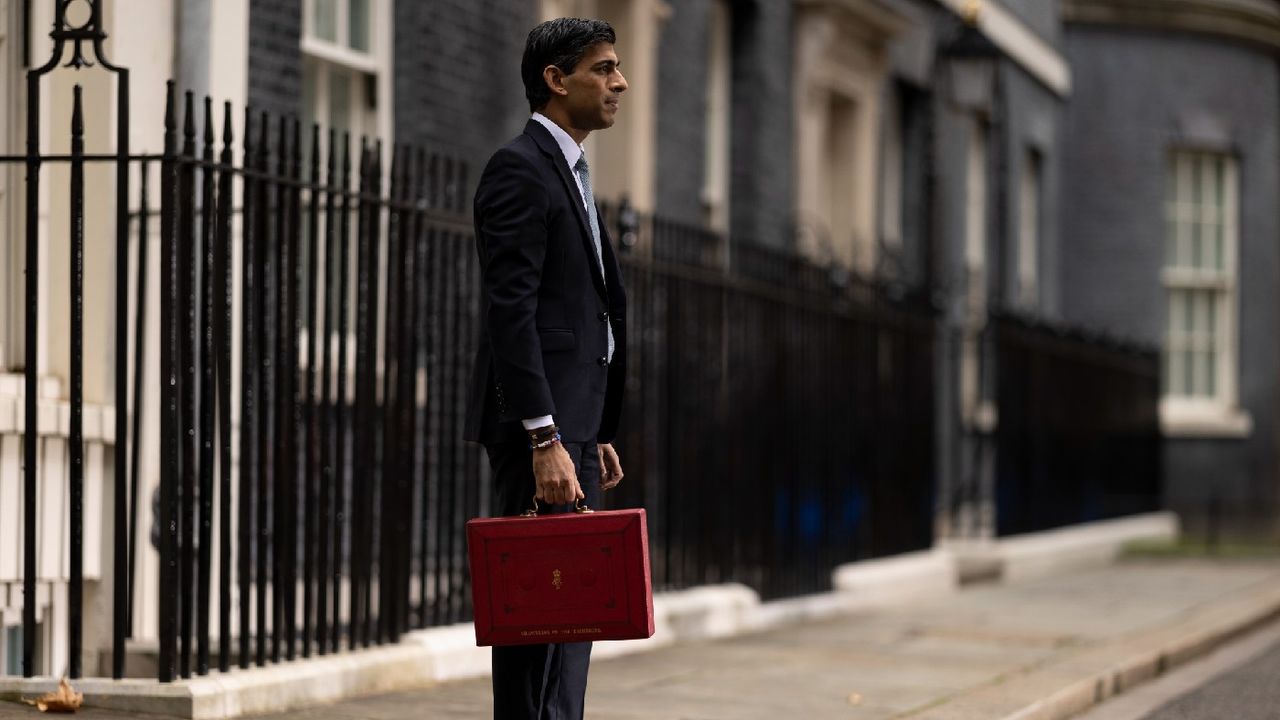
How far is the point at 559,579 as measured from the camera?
5.55m

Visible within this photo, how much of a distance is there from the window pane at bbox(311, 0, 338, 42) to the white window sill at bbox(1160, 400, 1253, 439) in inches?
687

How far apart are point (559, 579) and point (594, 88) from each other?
124 centimetres

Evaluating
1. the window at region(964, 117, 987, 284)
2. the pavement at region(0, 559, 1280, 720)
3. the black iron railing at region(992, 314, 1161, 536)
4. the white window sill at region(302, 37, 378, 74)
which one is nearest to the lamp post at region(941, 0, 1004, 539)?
the black iron railing at region(992, 314, 1161, 536)

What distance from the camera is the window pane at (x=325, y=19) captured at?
1040cm

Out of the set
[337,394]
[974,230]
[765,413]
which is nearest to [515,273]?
[337,394]

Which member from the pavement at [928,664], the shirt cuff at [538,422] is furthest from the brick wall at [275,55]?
the shirt cuff at [538,422]

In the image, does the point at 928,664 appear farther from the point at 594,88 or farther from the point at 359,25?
the point at 594,88

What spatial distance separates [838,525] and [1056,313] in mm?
13049

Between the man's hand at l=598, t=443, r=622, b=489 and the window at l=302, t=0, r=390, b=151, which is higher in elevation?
the window at l=302, t=0, r=390, b=151

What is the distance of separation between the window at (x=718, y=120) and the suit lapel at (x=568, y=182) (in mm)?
9958

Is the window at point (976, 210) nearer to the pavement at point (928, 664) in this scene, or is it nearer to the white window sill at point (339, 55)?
the pavement at point (928, 664)

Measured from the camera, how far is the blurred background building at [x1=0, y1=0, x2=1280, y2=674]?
28.2ft

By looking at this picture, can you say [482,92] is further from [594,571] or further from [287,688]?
[594,571]

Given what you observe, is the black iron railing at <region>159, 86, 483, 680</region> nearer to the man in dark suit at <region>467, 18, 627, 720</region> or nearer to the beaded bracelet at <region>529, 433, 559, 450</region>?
the man in dark suit at <region>467, 18, 627, 720</region>
